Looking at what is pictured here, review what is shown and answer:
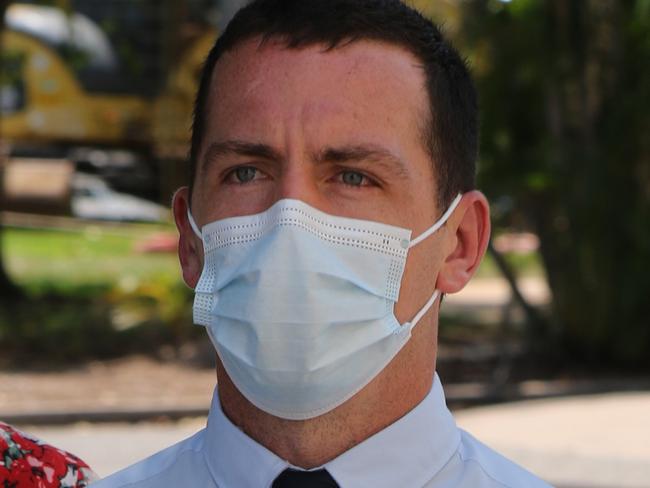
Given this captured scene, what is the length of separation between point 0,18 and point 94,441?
8.68 m

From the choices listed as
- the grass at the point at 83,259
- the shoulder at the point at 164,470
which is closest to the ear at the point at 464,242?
the shoulder at the point at 164,470

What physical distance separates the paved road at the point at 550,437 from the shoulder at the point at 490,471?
20.0 feet

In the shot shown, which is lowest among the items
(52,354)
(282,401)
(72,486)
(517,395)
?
(52,354)

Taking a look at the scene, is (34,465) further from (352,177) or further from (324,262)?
(352,177)

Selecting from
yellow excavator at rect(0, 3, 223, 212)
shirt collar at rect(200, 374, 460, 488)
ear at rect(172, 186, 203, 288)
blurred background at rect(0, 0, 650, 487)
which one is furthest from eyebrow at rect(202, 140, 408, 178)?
yellow excavator at rect(0, 3, 223, 212)

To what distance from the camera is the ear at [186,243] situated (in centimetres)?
248

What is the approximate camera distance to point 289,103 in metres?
2.28

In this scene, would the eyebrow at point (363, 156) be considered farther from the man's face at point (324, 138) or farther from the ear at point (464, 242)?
the ear at point (464, 242)

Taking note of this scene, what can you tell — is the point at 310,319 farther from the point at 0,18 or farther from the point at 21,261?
the point at 21,261

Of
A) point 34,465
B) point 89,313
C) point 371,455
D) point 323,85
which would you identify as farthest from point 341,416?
point 89,313

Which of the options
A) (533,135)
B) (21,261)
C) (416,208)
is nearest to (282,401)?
(416,208)

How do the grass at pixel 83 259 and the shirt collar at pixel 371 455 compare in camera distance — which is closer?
the shirt collar at pixel 371 455

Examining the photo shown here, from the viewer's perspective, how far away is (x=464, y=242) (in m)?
2.47

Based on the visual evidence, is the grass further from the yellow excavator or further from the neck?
the neck
